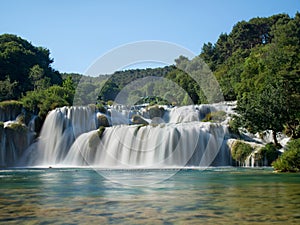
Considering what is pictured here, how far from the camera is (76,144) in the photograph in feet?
97.3

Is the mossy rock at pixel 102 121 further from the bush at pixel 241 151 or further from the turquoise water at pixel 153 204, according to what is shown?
the turquoise water at pixel 153 204

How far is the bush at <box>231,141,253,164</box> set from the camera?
25359mm

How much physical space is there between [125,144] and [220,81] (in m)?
26.2

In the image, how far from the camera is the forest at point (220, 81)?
26922 millimetres

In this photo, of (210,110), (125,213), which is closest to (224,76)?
(210,110)

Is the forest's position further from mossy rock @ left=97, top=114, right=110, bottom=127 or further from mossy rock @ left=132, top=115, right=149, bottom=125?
mossy rock @ left=97, top=114, right=110, bottom=127

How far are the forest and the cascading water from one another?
2.07 metres

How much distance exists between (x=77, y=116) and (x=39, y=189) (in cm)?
1996

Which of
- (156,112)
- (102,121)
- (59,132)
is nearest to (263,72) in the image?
(156,112)

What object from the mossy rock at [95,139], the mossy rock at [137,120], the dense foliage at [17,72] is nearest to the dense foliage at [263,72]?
the mossy rock at [137,120]

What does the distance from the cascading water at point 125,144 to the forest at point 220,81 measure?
2.07 m

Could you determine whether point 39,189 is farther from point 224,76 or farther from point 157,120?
point 224,76

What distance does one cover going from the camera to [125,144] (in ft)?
93.5

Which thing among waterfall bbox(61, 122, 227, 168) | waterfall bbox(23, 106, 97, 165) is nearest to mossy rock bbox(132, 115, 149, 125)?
waterfall bbox(23, 106, 97, 165)
